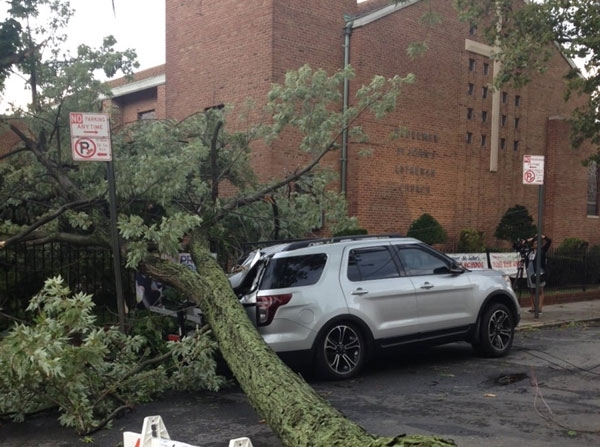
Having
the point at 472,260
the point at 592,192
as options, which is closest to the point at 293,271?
the point at 472,260

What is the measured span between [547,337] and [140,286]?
6.81 meters

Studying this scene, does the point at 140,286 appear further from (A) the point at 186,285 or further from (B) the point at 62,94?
(B) the point at 62,94

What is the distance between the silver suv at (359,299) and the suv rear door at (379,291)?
0.01 m

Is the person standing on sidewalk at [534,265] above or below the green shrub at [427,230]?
below

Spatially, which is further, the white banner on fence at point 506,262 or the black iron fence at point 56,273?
the white banner on fence at point 506,262

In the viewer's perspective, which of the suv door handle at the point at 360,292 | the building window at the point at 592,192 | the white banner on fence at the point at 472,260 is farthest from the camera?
the building window at the point at 592,192

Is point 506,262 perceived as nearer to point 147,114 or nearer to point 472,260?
point 472,260

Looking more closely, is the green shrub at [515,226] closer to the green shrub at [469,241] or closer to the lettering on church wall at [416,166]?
the green shrub at [469,241]

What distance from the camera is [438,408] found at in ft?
21.1

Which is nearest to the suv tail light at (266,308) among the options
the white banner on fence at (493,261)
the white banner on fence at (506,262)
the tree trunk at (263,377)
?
the tree trunk at (263,377)

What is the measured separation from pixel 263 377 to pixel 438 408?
7.13ft

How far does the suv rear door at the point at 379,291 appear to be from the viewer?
7.79m

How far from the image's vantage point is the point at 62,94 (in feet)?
32.6

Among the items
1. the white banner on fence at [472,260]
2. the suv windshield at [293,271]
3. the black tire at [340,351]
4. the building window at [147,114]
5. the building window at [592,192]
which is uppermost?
the building window at [147,114]
